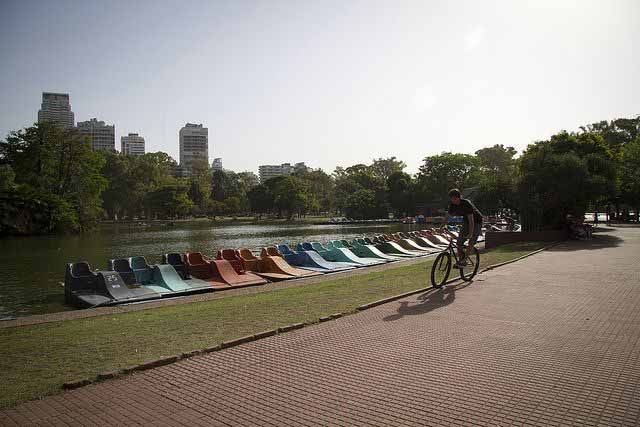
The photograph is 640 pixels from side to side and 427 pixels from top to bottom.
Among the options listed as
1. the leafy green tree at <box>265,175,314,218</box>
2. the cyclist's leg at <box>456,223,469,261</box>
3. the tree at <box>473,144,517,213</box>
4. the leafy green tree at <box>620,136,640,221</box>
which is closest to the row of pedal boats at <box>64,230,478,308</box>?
the cyclist's leg at <box>456,223,469,261</box>

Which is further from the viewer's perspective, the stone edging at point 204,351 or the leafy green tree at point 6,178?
the leafy green tree at point 6,178

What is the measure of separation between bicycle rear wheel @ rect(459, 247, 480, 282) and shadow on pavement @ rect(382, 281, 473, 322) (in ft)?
2.02

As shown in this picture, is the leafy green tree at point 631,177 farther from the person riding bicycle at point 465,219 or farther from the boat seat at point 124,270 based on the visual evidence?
the boat seat at point 124,270

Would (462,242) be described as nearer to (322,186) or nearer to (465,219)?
(465,219)

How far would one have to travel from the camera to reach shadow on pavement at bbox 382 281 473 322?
8.50 m

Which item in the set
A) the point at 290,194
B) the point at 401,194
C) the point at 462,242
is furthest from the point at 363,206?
the point at 462,242

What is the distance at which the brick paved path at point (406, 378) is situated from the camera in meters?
4.41

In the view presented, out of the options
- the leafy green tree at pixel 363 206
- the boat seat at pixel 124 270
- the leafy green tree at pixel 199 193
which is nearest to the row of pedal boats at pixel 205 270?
the boat seat at pixel 124 270

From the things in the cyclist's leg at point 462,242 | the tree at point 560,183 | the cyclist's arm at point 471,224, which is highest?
the tree at point 560,183

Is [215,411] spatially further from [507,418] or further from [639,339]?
[639,339]

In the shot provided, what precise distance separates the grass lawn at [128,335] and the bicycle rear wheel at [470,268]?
1.24 meters

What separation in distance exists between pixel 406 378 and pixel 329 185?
473ft

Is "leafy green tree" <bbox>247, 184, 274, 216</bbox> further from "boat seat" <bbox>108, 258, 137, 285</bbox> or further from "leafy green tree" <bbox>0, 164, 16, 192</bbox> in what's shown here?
"boat seat" <bbox>108, 258, 137, 285</bbox>

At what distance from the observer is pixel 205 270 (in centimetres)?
1744
